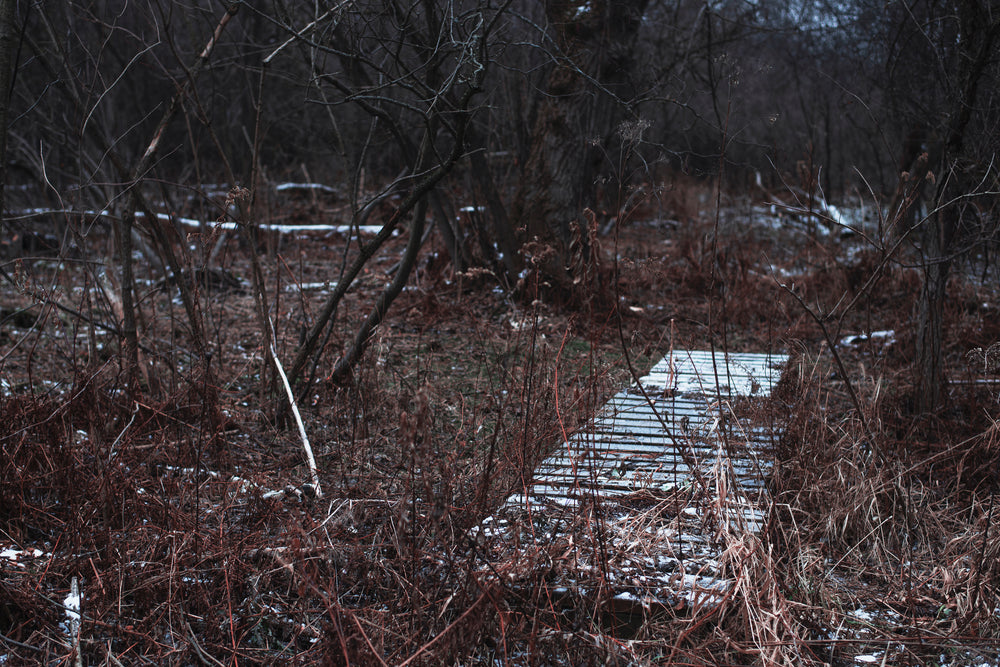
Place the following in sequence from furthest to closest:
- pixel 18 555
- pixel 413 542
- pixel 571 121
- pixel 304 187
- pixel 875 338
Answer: pixel 304 187
pixel 571 121
pixel 875 338
pixel 18 555
pixel 413 542

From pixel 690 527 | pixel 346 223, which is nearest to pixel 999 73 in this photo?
pixel 690 527

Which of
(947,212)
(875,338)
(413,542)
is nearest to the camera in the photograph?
(413,542)

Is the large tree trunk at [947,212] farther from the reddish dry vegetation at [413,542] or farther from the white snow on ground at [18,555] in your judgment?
the white snow on ground at [18,555]

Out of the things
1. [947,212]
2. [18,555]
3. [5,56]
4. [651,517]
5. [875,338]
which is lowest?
[18,555]

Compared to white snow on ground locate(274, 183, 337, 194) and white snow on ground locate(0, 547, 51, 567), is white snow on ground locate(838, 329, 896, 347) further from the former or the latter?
white snow on ground locate(274, 183, 337, 194)

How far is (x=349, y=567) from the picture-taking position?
2557 mm

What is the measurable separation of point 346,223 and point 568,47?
613cm

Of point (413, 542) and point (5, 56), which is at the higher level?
point (5, 56)

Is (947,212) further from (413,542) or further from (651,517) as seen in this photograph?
A: (413,542)

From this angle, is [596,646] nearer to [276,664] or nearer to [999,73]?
[276,664]

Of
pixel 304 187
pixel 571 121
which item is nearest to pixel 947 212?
pixel 571 121

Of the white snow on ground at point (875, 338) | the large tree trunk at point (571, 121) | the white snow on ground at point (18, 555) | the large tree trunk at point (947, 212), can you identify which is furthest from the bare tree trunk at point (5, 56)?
the white snow on ground at point (875, 338)

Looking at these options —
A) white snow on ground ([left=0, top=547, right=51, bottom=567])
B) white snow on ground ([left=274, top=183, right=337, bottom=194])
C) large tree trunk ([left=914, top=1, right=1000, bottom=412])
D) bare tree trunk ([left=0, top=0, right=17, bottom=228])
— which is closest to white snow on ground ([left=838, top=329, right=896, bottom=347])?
large tree trunk ([left=914, top=1, right=1000, bottom=412])

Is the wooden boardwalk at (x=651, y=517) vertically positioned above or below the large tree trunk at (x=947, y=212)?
below
